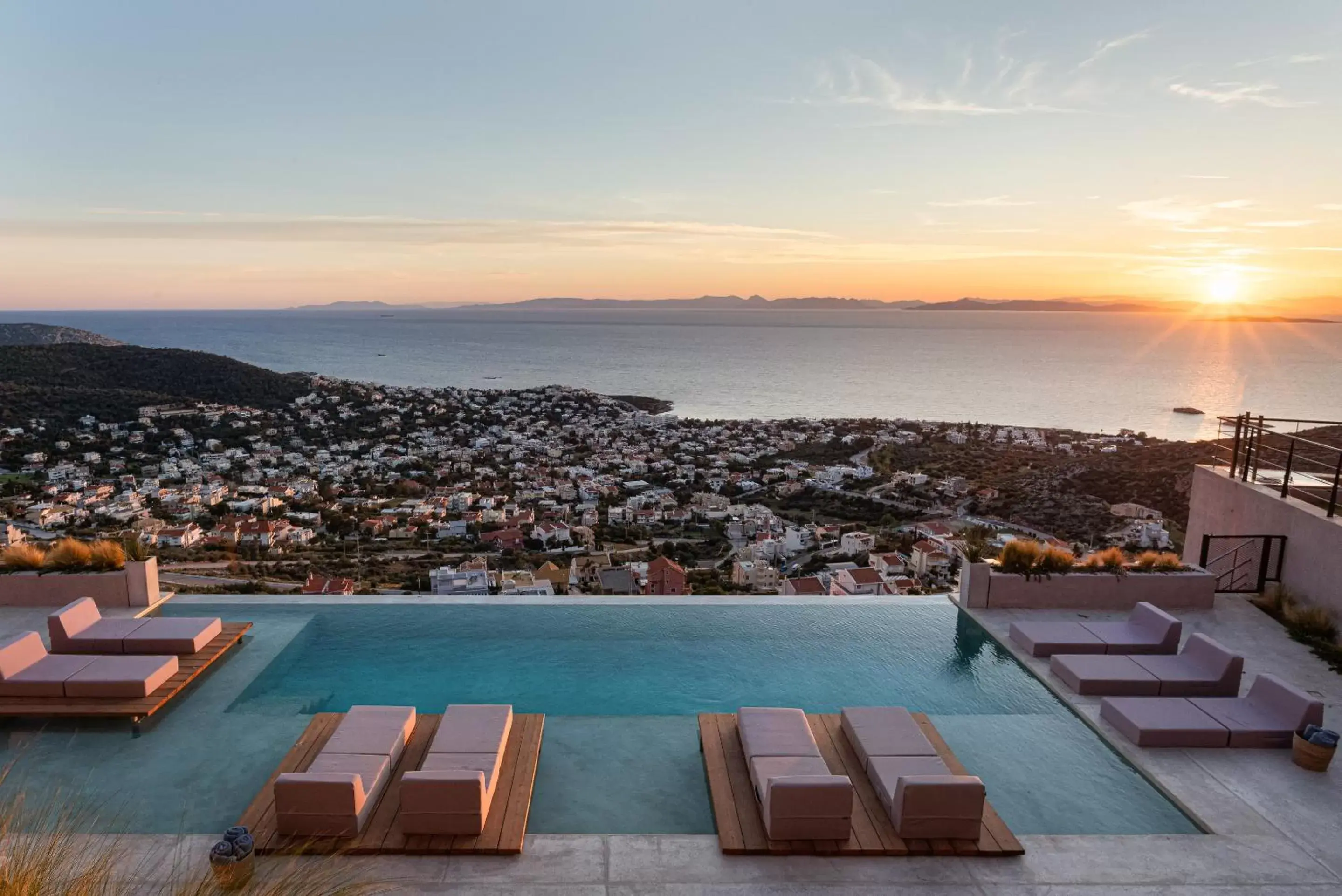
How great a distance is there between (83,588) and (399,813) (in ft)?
18.2

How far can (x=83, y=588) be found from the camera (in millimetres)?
7270

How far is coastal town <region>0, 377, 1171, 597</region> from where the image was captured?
1702 centimetres

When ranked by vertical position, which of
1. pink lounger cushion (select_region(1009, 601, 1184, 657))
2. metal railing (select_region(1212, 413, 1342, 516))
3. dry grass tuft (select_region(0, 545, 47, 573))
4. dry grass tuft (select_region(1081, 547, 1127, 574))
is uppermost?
metal railing (select_region(1212, 413, 1342, 516))

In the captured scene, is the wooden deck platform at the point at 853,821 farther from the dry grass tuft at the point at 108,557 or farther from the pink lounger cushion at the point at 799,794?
the dry grass tuft at the point at 108,557

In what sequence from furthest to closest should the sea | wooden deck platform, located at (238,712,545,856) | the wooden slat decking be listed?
the sea, the wooden slat decking, wooden deck platform, located at (238,712,545,856)

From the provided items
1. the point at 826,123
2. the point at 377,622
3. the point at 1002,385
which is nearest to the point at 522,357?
the point at 1002,385

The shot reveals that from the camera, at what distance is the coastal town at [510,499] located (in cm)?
1702

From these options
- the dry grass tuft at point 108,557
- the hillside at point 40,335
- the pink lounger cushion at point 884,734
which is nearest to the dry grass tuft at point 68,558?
the dry grass tuft at point 108,557

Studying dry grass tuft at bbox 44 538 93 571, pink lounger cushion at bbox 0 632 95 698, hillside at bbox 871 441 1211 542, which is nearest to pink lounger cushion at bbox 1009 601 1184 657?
pink lounger cushion at bbox 0 632 95 698

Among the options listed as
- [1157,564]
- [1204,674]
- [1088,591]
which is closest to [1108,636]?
[1204,674]

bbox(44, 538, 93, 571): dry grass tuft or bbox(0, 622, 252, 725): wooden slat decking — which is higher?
bbox(44, 538, 93, 571): dry grass tuft

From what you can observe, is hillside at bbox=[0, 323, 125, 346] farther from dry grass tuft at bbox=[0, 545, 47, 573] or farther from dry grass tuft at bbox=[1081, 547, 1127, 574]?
dry grass tuft at bbox=[1081, 547, 1127, 574]

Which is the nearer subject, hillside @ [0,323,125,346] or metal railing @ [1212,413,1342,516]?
metal railing @ [1212,413,1342,516]

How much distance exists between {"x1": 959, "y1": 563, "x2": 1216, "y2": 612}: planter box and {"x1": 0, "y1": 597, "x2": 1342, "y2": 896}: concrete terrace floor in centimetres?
331
